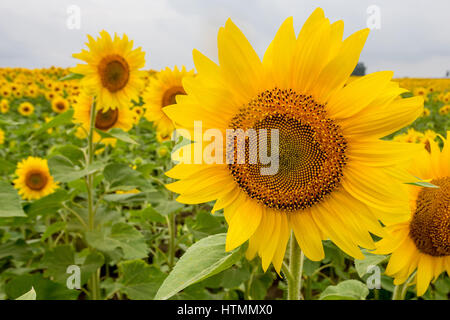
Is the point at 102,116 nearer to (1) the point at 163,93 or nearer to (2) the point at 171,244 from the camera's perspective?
(1) the point at 163,93

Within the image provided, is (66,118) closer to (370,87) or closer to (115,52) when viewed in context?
(115,52)

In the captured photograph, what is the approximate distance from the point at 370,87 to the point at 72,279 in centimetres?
202

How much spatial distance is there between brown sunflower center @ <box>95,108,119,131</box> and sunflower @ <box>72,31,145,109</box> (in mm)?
435

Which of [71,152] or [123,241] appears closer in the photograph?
[123,241]

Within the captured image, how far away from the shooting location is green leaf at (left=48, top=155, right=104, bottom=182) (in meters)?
2.16

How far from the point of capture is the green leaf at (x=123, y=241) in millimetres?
2305

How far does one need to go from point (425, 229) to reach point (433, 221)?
4 centimetres

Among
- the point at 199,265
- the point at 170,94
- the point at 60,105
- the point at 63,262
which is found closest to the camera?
the point at 199,265

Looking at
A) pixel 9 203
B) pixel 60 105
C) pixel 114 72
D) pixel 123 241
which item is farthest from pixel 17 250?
pixel 60 105

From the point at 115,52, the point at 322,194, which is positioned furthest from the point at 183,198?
the point at 115,52

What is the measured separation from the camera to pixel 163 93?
312 cm

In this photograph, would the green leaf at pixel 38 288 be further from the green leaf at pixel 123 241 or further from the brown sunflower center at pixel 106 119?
the brown sunflower center at pixel 106 119

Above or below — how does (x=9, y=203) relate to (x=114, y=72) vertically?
below
